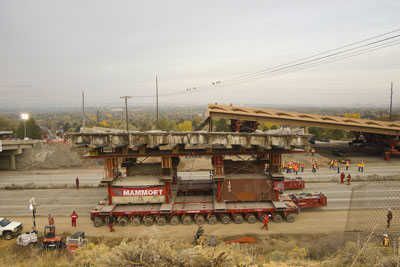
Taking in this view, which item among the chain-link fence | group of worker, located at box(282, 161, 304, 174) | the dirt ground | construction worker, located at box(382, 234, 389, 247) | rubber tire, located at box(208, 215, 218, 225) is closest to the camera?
construction worker, located at box(382, 234, 389, 247)

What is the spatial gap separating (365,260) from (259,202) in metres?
11.4

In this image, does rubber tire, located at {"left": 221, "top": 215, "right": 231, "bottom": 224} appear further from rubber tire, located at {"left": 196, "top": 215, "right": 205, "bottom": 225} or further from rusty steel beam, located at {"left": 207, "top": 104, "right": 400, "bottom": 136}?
rusty steel beam, located at {"left": 207, "top": 104, "right": 400, "bottom": 136}

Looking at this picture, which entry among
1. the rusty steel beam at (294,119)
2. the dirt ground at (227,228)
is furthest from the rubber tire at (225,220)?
the rusty steel beam at (294,119)

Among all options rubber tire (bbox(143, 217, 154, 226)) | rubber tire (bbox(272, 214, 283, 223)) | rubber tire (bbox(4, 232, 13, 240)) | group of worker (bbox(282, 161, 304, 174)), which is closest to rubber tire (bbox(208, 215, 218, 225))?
rubber tire (bbox(143, 217, 154, 226))

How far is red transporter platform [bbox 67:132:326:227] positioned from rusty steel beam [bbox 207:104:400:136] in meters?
9.02

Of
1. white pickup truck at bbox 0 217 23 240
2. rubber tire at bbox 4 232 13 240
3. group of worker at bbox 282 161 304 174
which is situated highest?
group of worker at bbox 282 161 304 174

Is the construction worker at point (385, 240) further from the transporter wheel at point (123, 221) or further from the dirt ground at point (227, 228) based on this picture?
the transporter wheel at point (123, 221)

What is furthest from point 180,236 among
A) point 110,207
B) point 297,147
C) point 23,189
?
point 23,189

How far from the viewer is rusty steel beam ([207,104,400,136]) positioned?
27.2 meters

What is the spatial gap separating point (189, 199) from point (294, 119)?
19.2 m

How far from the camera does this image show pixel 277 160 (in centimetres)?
1830

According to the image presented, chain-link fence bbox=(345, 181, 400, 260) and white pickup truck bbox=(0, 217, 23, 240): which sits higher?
chain-link fence bbox=(345, 181, 400, 260)

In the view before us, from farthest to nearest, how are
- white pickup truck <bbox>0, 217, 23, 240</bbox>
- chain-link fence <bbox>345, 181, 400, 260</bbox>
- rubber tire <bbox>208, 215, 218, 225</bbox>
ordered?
rubber tire <bbox>208, 215, 218, 225</bbox> < white pickup truck <bbox>0, 217, 23, 240</bbox> < chain-link fence <bbox>345, 181, 400, 260</bbox>

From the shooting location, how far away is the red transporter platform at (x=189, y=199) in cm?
1728
